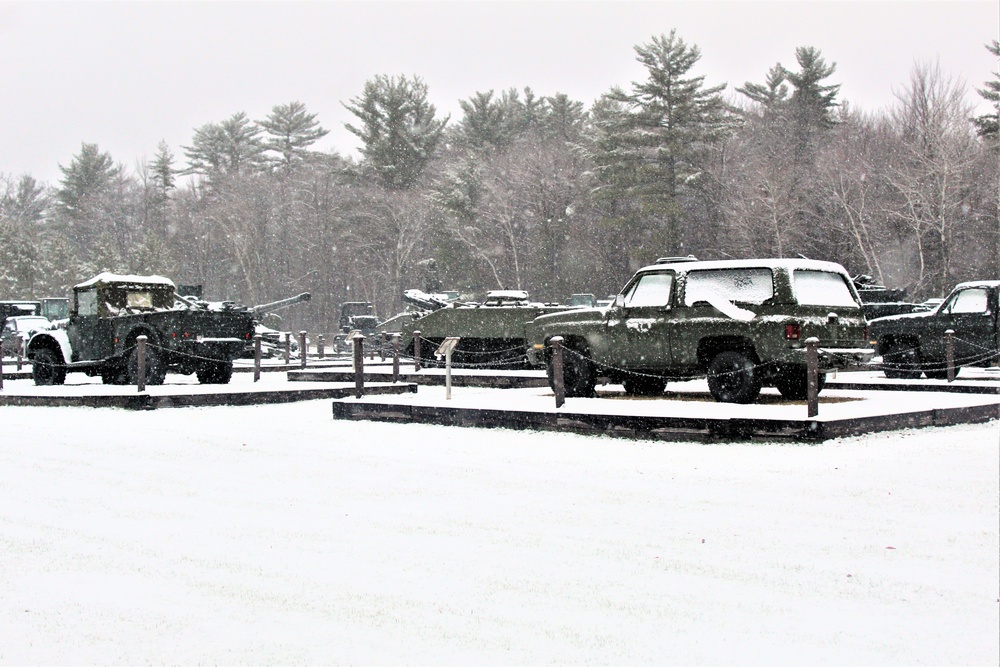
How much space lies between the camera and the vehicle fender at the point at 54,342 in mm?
21266

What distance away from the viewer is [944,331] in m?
20.4

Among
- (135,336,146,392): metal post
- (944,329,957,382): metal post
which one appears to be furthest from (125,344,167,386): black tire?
(944,329,957,382): metal post

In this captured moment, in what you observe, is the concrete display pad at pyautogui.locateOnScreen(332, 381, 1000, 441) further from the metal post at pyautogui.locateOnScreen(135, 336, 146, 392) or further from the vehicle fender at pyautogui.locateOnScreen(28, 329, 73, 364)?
the vehicle fender at pyautogui.locateOnScreen(28, 329, 73, 364)

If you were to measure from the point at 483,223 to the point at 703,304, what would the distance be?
4599cm

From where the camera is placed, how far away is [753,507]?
818 centimetres

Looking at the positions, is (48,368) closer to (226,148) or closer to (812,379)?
(812,379)

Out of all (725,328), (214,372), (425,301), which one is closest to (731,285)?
(725,328)

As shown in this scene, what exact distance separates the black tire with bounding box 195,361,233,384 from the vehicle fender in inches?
96.3

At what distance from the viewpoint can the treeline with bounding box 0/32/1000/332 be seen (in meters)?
47.3

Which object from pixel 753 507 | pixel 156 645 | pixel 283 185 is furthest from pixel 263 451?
pixel 283 185

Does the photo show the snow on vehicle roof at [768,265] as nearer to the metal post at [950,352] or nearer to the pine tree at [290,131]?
the metal post at [950,352]

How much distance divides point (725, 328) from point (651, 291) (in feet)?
4.55

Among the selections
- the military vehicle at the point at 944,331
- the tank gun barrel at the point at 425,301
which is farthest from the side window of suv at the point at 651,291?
the tank gun barrel at the point at 425,301

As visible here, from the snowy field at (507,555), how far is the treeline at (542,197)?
2719 cm
